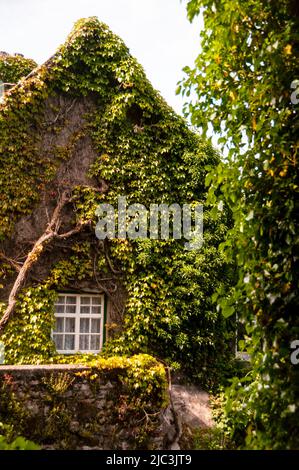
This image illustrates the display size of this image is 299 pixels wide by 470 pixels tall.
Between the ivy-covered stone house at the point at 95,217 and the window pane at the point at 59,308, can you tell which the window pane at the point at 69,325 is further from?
the window pane at the point at 59,308

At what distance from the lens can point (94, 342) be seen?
1101cm

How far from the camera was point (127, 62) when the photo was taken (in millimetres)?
12102

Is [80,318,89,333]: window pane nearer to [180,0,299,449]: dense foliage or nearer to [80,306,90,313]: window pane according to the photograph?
[80,306,90,313]: window pane

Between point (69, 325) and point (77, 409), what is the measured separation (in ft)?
10.8

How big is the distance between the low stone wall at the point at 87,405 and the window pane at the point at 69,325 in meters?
2.65

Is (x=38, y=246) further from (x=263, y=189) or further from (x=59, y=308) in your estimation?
(x=263, y=189)

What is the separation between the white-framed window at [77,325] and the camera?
10828 mm

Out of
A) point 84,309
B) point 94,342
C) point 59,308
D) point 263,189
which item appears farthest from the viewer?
point 84,309

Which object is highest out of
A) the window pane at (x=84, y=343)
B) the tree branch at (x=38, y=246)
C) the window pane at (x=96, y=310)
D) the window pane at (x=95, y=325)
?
the tree branch at (x=38, y=246)

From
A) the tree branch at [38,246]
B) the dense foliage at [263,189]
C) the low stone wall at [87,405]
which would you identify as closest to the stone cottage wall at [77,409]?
the low stone wall at [87,405]

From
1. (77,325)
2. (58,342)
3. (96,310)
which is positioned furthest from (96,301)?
(58,342)

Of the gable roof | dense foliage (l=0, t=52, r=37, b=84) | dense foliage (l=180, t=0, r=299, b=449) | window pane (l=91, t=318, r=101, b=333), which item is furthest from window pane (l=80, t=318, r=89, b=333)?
dense foliage (l=0, t=52, r=37, b=84)
